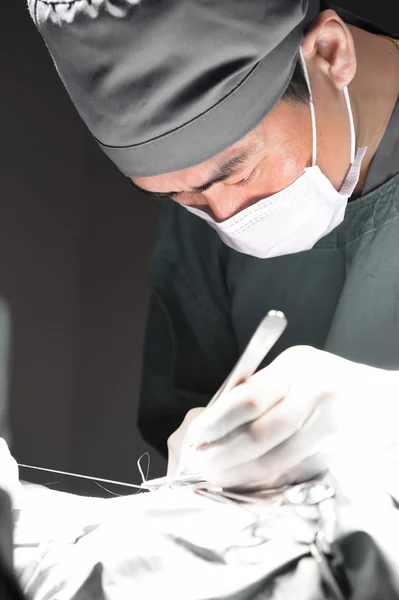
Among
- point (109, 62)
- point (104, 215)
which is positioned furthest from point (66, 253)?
point (109, 62)

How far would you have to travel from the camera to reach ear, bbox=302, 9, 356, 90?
1210 millimetres

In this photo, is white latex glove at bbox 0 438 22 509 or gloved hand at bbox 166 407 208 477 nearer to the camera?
white latex glove at bbox 0 438 22 509

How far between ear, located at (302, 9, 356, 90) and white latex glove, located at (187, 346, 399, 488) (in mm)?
468

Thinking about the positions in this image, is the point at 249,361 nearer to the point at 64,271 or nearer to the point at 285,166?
the point at 285,166

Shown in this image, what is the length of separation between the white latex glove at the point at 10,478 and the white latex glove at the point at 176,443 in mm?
277

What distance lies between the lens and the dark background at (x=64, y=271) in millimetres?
1442

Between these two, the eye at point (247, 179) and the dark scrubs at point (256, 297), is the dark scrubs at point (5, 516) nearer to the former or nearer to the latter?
the dark scrubs at point (256, 297)

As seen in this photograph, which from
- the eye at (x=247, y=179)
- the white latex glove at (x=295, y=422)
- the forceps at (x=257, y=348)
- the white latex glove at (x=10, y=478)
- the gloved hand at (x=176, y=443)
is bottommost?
the gloved hand at (x=176, y=443)

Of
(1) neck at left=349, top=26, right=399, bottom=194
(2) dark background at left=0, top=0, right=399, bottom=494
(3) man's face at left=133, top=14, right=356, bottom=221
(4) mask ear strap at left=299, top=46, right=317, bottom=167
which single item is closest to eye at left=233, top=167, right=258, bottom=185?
(3) man's face at left=133, top=14, right=356, bottom=221

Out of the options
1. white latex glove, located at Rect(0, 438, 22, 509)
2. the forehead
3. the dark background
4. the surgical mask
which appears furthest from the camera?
the dark background

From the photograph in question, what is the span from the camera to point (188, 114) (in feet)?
3.66

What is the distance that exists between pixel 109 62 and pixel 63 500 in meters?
0.64

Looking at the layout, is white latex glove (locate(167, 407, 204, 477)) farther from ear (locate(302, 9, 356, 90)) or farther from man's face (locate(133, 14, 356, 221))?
ear (locate(302, 9, 356, 90))

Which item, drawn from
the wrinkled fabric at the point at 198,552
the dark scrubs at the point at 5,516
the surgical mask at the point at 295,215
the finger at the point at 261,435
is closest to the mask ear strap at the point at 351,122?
the surgical mask at the point at 295,215
